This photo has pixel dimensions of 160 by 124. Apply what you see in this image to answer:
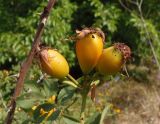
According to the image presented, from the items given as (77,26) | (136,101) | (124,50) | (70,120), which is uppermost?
(124,50)

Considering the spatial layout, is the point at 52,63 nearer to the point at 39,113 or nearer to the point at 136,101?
the point at 39,113

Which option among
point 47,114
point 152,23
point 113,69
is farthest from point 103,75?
point 152,23

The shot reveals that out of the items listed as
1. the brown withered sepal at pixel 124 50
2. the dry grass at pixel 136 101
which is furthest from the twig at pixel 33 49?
the dry grass at pixel 136 101

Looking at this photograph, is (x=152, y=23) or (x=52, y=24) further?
(x=152, y=23)

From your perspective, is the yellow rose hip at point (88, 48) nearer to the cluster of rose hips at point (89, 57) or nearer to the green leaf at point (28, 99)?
the cluster of rose hips at point (89, 57)

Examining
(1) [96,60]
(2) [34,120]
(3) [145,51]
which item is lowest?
(3) [145,51]

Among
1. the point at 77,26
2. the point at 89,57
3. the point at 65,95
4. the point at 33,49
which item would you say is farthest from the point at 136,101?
the point at 33,49

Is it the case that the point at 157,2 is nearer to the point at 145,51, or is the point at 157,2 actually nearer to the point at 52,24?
the point at 145,51
